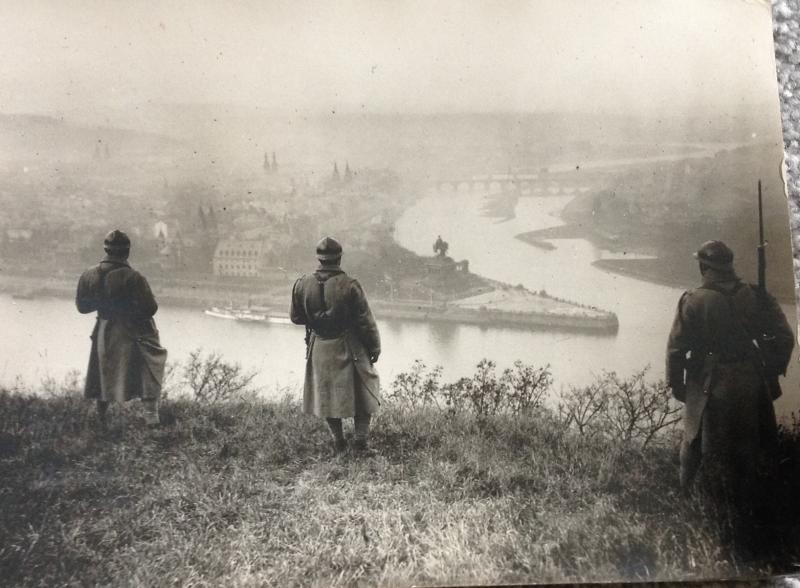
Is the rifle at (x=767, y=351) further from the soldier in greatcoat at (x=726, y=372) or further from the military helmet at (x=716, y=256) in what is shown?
A: the military helmet at (x=716, y=256)

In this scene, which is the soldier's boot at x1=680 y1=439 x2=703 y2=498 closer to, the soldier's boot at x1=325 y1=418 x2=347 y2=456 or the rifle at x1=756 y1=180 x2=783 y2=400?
the rifle at x1=756 y1=180 x2=783 y2=400

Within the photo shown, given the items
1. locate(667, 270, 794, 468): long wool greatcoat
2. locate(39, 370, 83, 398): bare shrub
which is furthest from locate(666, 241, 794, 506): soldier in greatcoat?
locate(39, 370, 83, 398): bare shrub

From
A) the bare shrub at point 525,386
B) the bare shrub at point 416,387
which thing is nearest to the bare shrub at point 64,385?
the bare shrub at point 416,387

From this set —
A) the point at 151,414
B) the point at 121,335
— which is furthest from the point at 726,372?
the point at 121,335

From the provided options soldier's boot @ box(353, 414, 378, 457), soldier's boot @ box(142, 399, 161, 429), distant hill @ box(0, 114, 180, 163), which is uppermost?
distant hill @ box(0, 114, 180, 163)

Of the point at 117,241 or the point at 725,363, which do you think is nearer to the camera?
the point at 117,241

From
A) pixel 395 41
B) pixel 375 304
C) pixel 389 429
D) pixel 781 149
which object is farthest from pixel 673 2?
pixel 389 429

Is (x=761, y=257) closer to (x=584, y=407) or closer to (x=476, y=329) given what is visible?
(x=584, y=407)
